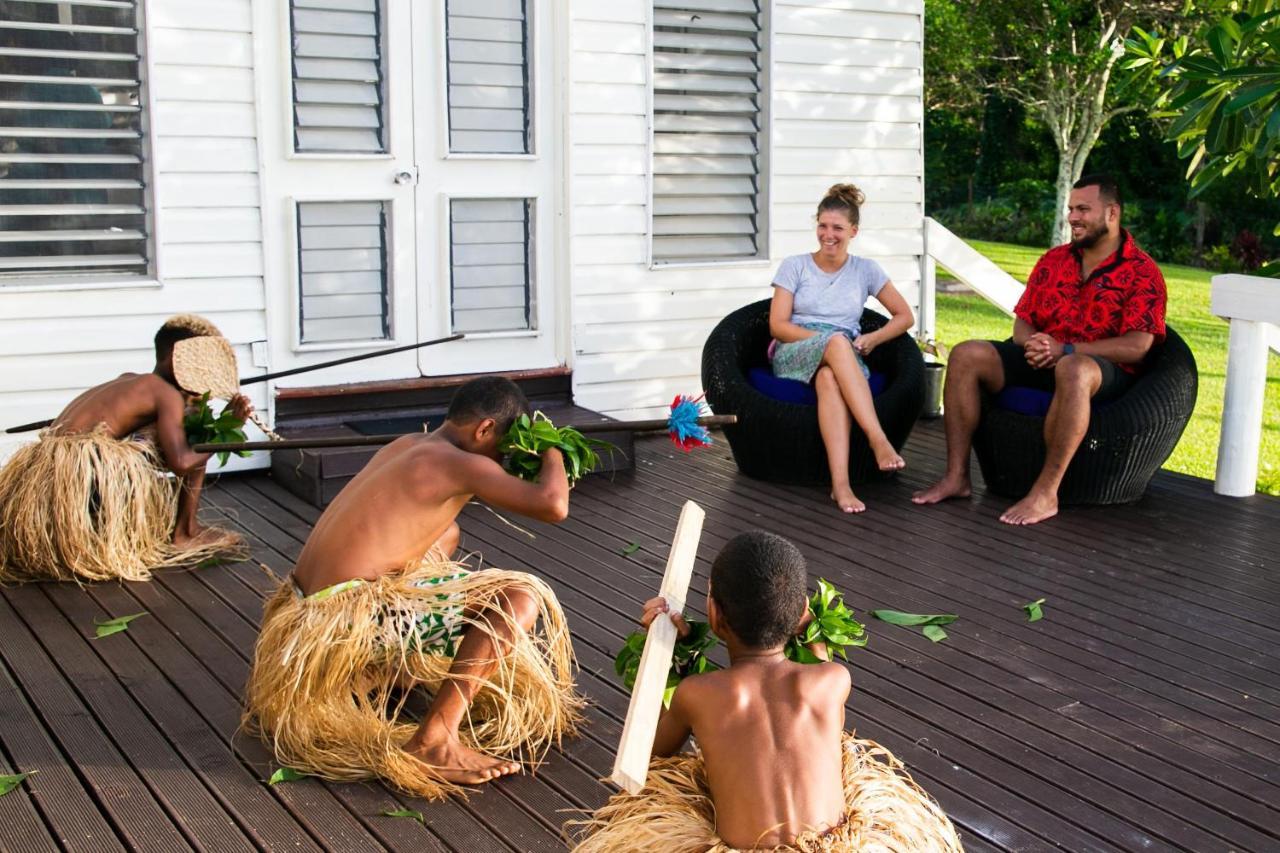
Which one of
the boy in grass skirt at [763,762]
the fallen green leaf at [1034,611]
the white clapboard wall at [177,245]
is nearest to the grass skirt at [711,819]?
the boy in grass skirt at [763,762]

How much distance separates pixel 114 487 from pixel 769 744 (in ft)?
9.25

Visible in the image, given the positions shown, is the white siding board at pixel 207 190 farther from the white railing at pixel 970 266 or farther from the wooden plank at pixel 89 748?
the white railing at pixel 970 266

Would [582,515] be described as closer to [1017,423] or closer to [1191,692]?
[1017,423]

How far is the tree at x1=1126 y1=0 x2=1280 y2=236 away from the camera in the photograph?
4.79 metres

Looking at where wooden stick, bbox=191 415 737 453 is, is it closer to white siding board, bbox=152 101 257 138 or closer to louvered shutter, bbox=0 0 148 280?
louvered shutter, bbox=0 0 148 280

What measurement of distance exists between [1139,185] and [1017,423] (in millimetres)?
12879

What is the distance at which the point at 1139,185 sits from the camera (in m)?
17.2

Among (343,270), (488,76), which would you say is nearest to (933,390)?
(488,76)

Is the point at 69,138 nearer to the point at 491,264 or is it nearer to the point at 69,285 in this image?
the point at 69,285

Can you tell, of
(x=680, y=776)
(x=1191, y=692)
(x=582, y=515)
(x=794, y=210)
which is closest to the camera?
(x=680, y=776)

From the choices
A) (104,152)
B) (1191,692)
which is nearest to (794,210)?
(104,152)

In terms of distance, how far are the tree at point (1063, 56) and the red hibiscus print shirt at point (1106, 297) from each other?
775 cm

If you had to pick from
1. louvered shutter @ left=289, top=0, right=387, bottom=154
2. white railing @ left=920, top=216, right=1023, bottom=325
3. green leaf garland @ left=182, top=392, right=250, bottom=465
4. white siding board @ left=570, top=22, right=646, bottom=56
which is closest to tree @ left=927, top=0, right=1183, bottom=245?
white railing @ left=920, top=216, right=1023, bottom=325

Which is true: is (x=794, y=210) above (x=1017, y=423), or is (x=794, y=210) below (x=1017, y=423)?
above
